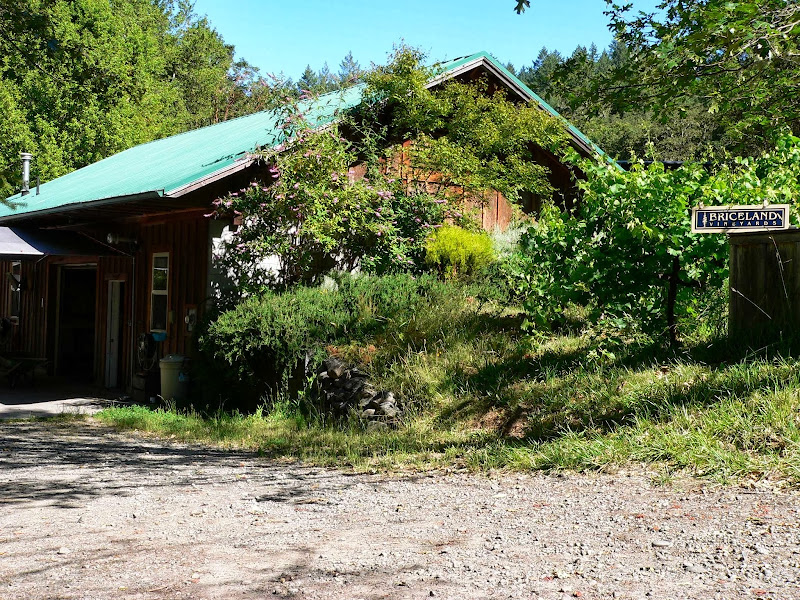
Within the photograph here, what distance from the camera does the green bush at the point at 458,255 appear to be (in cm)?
1323

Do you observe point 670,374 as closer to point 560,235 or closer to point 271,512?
point 560,235

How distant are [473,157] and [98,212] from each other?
6883mm

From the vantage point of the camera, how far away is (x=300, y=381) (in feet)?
37.6

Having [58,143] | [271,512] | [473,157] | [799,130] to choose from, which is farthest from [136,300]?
[58,143]

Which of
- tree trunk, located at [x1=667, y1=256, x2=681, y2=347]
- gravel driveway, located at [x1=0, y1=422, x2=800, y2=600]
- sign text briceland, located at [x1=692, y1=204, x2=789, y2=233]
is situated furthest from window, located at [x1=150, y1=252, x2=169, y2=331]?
sign text briceland, located at [x1=692, y1=204, x2=789, y2=233]

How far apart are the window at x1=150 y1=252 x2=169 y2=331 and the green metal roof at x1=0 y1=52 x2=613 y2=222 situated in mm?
1471

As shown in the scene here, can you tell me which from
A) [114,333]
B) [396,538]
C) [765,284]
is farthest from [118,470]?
[114,333]

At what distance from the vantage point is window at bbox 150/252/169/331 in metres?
14.7

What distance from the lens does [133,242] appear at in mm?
15414

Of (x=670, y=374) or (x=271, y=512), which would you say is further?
(x=670, y=374)

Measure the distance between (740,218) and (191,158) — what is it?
10.5m

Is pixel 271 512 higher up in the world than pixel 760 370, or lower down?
lower down

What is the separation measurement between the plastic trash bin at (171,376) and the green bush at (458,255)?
4.38 m

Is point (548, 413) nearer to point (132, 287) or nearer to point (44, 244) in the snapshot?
point (132, 287)
